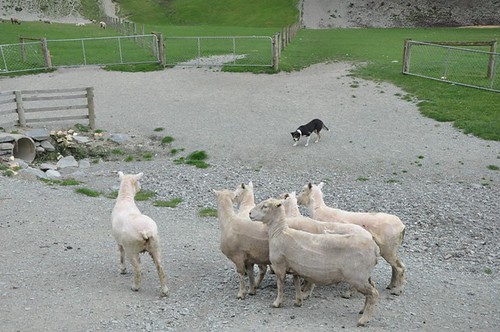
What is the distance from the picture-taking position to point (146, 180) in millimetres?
15375

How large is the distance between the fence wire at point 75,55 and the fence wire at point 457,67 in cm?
1658

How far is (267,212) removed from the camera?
8.46 m

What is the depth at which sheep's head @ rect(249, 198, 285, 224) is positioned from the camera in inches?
332

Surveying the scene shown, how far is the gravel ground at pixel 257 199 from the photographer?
8266mm

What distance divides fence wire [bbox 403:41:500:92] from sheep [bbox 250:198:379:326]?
18.7 metres

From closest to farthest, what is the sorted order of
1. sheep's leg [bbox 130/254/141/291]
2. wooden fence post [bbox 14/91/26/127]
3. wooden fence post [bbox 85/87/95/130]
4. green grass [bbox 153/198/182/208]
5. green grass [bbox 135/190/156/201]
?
1. sheep's leg [bbox 130/254/141/291]
2. green grass [bbox 153/198/182/208]
3. green grass [bbox 135/190/156/201]
4. wooden fence post [bbox 14/91/26/127]
5. wooden fence post [bbox 85/87/95/130]

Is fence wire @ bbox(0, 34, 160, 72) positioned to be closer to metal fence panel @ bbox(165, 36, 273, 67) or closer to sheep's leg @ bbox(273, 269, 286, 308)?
metal fence panel @ bbox(165, 36, 273, 67)

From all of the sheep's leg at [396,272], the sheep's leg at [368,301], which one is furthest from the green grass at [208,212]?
the sheep's leg at [368,301]

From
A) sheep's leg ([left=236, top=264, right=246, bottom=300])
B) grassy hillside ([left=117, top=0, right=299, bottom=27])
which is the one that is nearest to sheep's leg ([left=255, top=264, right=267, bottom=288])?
sheep's leg ([left=236, top=264, right=246, bottom=300])

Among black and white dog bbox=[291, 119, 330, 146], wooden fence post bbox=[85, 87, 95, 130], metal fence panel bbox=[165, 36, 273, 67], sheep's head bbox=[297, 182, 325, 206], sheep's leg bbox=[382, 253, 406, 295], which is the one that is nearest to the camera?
sheep's leg bbox=[382, 253, 406, 295]

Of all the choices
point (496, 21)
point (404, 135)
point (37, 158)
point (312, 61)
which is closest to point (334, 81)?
point (312, 61)

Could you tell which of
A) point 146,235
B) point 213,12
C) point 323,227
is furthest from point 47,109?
point 213,12

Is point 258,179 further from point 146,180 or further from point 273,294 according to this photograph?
point 273,294

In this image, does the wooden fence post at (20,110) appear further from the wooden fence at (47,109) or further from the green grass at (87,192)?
the green grass at (87,192)
